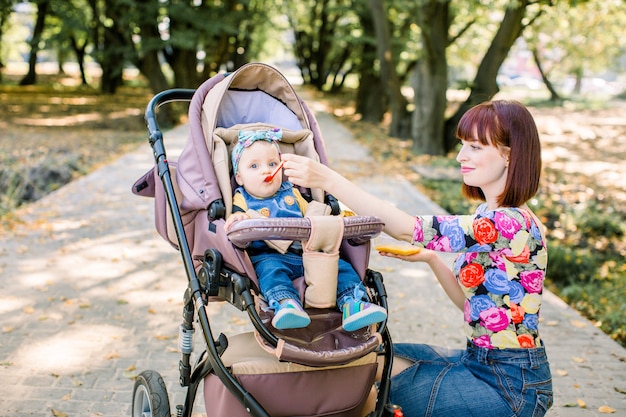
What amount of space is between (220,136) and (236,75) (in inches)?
13.6

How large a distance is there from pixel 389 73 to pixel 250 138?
13.9 metres

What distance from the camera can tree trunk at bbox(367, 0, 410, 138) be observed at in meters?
15.2

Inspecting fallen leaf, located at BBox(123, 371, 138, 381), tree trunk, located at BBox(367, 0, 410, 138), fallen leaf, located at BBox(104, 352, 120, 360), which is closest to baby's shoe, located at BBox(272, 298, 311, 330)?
fallen leaf, located at BBox(123, 371, 138, 381)

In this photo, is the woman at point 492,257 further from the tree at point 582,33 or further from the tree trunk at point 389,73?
the tree at point 582,33

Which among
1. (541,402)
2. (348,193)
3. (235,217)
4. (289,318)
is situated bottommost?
(541,402)

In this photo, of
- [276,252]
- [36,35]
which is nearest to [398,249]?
[276,252]

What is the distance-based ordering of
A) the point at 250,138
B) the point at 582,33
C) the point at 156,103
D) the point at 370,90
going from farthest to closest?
1. the point at 582,33
2. the point at 370,90
3. the point at 156,103
4. the point at 250,138

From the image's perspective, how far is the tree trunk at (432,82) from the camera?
13805mm

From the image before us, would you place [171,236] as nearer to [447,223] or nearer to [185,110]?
[447,223]

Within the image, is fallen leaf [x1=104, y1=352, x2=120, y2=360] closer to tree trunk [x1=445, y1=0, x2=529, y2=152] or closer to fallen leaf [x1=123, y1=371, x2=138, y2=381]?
→ fallen leaf [x1=123, y1=371, x2=138, y2=381]

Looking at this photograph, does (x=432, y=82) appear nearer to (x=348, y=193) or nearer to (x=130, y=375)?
(x=130, y=375)

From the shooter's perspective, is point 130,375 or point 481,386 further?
point 130,375

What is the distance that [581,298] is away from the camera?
6688mm

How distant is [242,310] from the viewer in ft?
8.57
